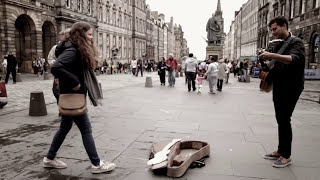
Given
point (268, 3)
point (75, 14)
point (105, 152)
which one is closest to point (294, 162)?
point (105, 152)

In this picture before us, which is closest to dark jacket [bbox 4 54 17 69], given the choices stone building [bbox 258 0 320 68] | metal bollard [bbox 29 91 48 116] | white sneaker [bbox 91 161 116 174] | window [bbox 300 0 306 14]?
metal bollard [bbox 29 91 48 116]

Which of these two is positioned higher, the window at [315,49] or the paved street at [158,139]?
the window at [315,49]

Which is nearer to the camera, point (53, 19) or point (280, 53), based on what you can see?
point (280, 53)

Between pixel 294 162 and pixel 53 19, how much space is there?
115ft

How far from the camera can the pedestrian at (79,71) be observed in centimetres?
374

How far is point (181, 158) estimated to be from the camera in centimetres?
421

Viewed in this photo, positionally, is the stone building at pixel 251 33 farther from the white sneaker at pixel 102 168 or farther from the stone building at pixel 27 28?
the white sneaker at pixel 102 168

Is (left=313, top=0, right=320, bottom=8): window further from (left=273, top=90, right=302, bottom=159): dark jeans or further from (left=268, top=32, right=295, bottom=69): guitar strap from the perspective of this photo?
(left=273, top=90, right=302, bottom=159): dark jeans

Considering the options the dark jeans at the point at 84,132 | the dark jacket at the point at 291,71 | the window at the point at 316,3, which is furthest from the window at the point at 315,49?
the dark jeans at the point at 84,132

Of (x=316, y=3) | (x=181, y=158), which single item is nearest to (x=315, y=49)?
(x=316, y=3)

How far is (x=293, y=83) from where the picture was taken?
431 cm

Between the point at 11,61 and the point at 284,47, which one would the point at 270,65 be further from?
the point at 11,61

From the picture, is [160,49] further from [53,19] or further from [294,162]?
[294,162]

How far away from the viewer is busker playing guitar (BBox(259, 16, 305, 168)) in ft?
14.0
